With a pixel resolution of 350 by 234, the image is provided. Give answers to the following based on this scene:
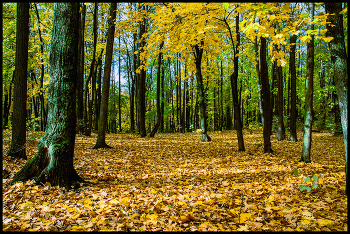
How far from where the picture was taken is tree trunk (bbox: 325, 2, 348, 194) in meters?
3.42

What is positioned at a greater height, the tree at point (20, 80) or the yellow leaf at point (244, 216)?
the tree at point (20, 80)

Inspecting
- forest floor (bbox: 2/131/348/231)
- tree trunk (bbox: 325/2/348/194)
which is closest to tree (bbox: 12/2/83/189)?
forest floor (bbox: 2/131/348/231)

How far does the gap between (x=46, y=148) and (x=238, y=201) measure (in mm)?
3670

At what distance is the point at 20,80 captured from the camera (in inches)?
233

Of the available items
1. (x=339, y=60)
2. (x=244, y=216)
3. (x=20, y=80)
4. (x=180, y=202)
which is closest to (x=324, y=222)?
(x=244, y=216)

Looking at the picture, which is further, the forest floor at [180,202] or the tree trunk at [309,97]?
the tree trunk at [309,97]

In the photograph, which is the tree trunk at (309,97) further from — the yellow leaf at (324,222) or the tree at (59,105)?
the tree at (59,105)

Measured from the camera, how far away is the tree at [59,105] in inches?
158

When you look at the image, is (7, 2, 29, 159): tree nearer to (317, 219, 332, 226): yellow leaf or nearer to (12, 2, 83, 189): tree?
(12, 2, 83, 189): tree

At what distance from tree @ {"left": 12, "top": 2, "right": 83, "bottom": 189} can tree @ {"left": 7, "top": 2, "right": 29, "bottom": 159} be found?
7.75ft

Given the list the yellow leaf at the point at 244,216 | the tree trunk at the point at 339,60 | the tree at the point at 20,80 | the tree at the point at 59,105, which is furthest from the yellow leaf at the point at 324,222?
the tree at the point at 20,80

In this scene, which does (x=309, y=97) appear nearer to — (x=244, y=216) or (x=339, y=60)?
(x=339, y=60)

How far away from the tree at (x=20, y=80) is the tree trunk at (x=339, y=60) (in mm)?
7152

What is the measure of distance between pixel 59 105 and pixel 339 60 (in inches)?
196
